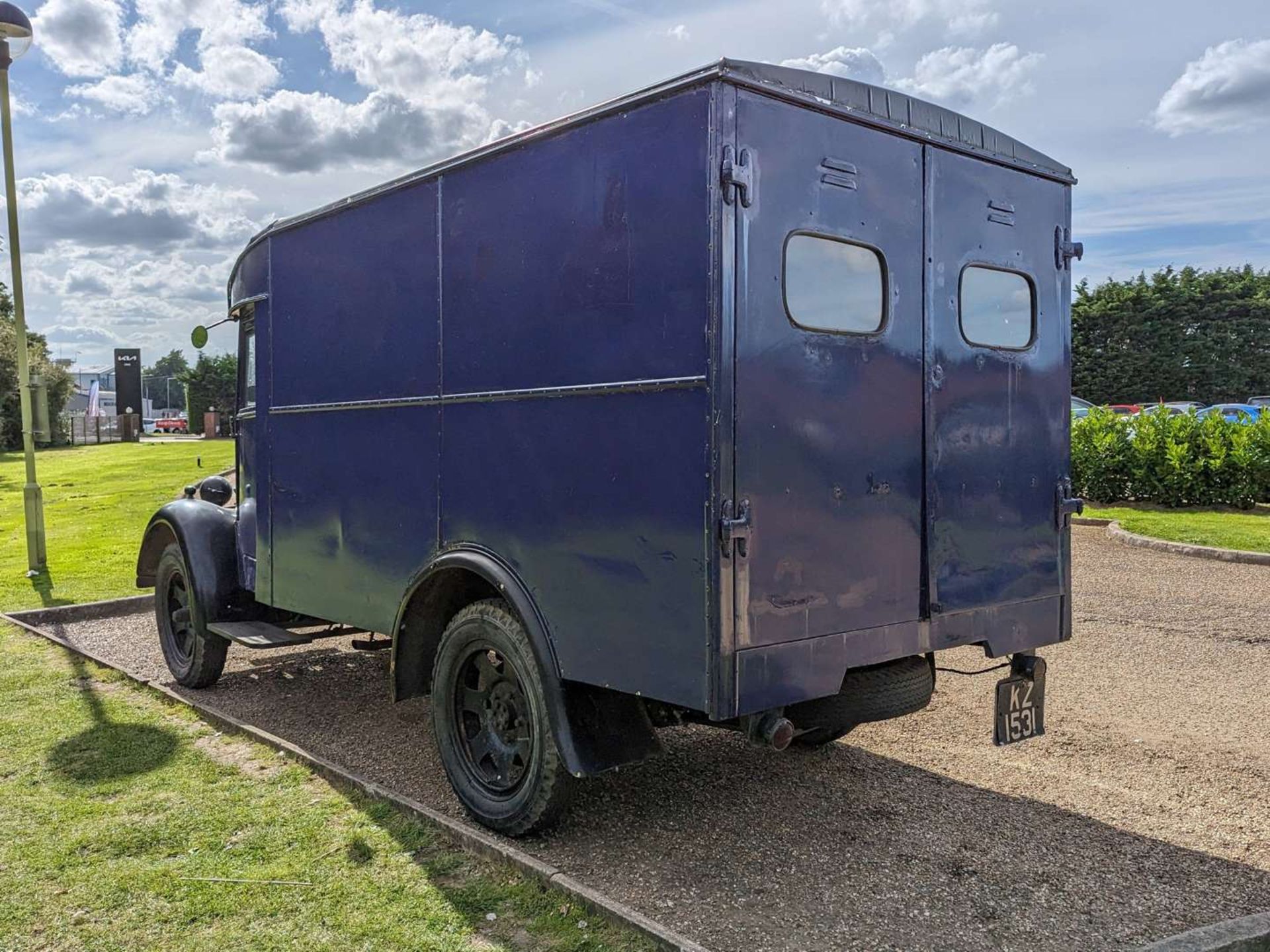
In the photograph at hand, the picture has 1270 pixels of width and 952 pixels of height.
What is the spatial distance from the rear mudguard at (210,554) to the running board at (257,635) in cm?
12

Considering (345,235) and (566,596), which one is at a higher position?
(345,235)

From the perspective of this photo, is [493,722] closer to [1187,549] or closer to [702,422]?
[702,422]

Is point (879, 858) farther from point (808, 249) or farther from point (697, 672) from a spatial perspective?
point (808, 249)

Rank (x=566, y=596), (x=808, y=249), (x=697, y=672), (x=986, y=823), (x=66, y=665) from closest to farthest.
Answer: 1. (x=697, y=672)
2. (x=808, y=249)
3. (x=566, y=596)
4. (x=986, y=823)
5. (x=66, y=665)

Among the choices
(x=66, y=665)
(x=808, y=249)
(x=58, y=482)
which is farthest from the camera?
(x=58, y=482)

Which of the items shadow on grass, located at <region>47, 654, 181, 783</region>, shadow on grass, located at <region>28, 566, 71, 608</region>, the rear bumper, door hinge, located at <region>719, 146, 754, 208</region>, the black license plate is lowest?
shadow on grass, located at <region>47, 654, 181, 783</region>

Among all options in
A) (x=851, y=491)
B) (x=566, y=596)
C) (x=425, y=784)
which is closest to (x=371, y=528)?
(x=425, y=784)

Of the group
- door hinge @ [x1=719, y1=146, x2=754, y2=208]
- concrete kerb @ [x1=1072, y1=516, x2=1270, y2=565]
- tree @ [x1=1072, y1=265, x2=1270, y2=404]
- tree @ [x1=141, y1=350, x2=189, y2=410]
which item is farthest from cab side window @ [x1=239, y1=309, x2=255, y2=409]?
tree @ [x1=141, y1=350, x2=189, y2=410]

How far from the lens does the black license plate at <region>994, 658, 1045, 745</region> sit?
4172mm

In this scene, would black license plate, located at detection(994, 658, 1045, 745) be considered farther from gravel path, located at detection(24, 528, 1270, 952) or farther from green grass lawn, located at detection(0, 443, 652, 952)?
green grass lawn, located at detection(0, 443, 652, 952)

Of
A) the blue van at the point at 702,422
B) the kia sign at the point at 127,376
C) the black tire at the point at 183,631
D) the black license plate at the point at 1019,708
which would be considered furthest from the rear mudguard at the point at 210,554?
the kia sign at the point at 127,376

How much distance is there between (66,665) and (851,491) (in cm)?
584

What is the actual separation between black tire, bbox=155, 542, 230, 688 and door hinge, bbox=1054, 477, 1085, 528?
472cm

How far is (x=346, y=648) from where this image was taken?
7691 millimetres
